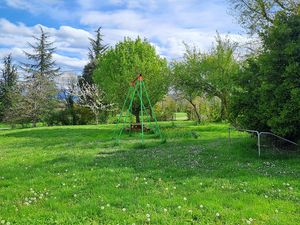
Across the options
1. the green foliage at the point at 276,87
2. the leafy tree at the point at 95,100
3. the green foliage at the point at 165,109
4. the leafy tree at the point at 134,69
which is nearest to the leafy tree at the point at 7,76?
the leafy tree at the point at 95,100

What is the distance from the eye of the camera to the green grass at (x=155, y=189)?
15.8 ft

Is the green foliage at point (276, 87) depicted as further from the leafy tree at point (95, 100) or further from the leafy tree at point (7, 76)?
the leafy tree at point (7, 76)

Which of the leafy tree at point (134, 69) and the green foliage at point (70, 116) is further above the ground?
the leafy tree at point (134, 69)

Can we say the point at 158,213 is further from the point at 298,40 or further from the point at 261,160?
the point at 298,40

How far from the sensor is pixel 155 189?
20.2 feet

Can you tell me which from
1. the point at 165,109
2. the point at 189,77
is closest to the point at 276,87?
the point at 189,77

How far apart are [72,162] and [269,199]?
19.1 feet

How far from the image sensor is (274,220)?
459cm

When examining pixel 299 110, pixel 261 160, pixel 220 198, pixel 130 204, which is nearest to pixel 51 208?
pixel 130 204

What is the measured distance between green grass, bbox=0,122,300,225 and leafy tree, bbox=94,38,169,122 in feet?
45.6

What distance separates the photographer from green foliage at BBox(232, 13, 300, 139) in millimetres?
9109

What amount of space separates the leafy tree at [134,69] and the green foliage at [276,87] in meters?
12.8

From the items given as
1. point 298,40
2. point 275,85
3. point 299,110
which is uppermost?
point 298,40

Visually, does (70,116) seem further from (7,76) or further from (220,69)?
(7,76)
